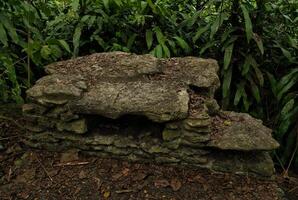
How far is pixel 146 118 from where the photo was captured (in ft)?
10.4

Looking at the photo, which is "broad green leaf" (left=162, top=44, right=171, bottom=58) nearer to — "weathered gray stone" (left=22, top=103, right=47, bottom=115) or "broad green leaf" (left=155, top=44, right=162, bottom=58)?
"broad green leaf" (left=155, top=44, right=162, bottom=58)

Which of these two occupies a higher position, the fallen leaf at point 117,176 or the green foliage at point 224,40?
the green foliage at point 224,40

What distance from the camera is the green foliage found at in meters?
4.18

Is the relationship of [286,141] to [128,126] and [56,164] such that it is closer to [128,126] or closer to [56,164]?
[128,126]

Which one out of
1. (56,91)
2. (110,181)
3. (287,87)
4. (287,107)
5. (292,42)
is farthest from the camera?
(292,42)

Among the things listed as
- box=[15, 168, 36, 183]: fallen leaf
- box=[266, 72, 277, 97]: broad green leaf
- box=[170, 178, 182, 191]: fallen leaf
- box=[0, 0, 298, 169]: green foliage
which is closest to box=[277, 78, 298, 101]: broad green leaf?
box=[0, 0, 298, 169]: green foliage

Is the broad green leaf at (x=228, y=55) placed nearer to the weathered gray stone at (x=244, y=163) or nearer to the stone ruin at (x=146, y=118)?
the stone ruin at (x=146, y=118)

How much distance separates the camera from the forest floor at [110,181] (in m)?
2.86

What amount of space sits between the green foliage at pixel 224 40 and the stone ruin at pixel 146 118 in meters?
0.92

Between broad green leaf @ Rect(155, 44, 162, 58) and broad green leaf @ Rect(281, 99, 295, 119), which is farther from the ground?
broad green leaf @ Rect(155, 44, 162, 58)

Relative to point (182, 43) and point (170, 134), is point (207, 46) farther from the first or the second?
point (170, 134)

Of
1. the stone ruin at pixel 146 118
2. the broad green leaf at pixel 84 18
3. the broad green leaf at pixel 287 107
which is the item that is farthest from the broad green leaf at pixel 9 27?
the broad green leaf at pixel 287 107

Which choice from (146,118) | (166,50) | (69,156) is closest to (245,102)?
(166,50)

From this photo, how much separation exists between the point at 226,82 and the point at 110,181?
1958 millimetres
